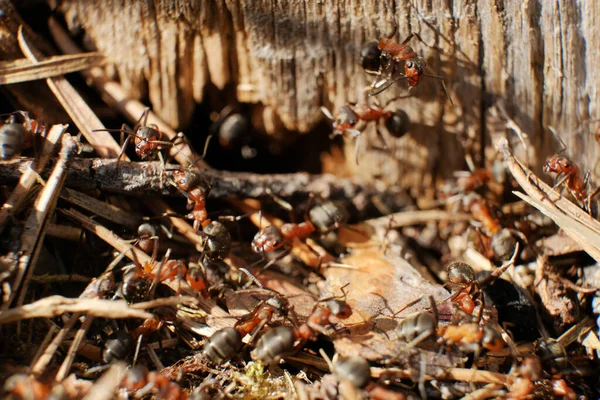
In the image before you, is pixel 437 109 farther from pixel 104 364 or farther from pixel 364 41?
pixel 104 364

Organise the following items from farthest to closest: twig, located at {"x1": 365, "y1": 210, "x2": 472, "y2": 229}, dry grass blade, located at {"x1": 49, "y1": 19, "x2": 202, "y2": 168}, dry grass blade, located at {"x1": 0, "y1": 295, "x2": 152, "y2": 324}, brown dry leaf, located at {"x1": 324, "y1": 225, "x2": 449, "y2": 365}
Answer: twig, located at {"x1": 365, "y1": 210, "x2": 472, "y2": 229} < dry grass blade, located at {"x1": 49, "y1": 19, "x2": 202, "y2": 168} < brown dry leaf, located at {"x1": 324, "y1": 225, "x2": 449, "y2": 365} < dry grass blade, located at {"x1": 0, "y1": 295, "x2": 152, "y2": 324}

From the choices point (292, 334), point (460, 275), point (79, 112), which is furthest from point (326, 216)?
point (79, 112)

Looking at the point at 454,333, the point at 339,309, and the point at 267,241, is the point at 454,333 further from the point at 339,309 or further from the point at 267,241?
the point at 267,241

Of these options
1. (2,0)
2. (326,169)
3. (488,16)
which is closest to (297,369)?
(326,169)

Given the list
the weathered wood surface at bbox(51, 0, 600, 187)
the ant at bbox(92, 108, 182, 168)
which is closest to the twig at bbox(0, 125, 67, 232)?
the ant at bbox(92, 108, 182, 168)

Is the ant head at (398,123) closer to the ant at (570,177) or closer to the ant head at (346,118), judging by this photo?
the ant head at (346,118)

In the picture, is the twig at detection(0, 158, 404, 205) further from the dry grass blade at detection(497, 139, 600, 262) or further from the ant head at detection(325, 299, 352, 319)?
the ant head at detection(325, 299, 352, 319)
